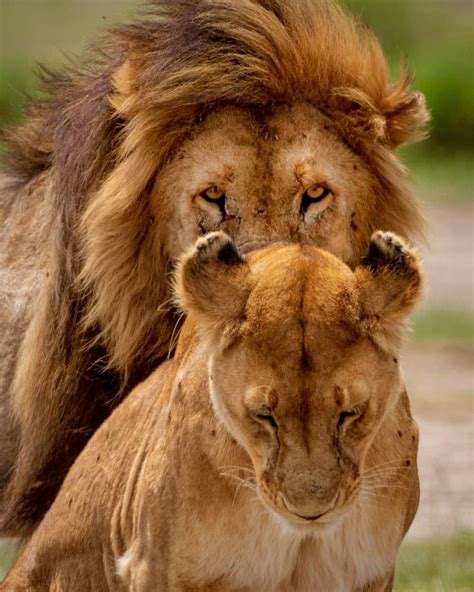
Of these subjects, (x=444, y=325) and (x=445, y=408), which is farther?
(x=444, y=325)

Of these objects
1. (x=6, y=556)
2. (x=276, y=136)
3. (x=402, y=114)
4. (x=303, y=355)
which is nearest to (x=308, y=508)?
(x=303, y=355)

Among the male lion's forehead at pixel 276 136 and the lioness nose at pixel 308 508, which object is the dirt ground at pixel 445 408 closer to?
the male lion's forehead at pixel 276 136

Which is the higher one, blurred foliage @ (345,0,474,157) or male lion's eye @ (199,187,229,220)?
blurred foliage @ (345,0,474,157)

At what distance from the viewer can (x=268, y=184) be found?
3.88 m

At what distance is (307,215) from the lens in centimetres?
384

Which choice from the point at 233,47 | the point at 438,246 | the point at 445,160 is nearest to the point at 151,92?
the point at 233,47

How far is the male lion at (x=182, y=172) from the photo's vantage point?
3945mm

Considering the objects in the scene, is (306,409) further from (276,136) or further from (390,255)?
(276,136)

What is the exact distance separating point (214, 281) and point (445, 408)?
5.47 meters

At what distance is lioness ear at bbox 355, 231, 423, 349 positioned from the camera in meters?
3.07

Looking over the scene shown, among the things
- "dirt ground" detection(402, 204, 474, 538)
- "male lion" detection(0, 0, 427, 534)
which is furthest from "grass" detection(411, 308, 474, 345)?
"male lion" detection(0, 0, 427, 534)

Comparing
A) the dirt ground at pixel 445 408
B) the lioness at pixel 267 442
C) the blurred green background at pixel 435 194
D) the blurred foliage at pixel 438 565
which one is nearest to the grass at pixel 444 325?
the blurred green background at pixel 435 194

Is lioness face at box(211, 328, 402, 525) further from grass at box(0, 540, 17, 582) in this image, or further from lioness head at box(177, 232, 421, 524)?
grass at box(0, 540, 17, 582)

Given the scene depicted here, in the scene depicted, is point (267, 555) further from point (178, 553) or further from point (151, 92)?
point (151, 92)
